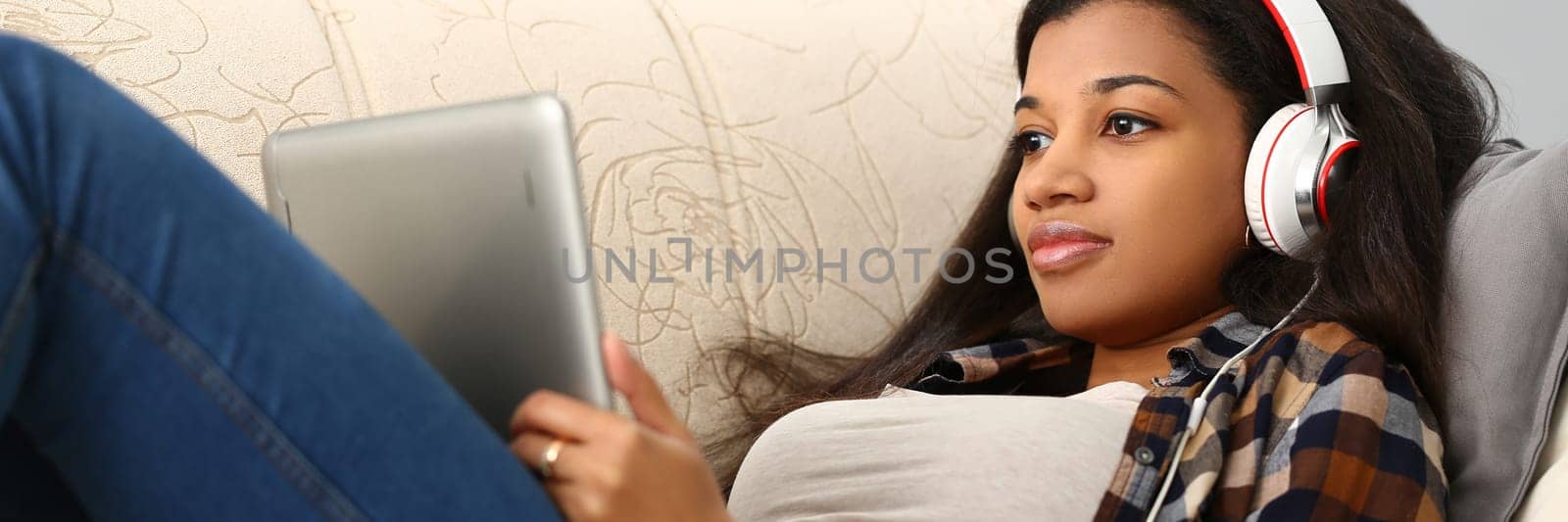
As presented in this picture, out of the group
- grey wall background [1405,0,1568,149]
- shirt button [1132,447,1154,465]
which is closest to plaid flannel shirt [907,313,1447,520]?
shirt button [1132,447,1154,465]

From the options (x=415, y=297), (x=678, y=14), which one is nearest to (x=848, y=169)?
(x=678, y=14)

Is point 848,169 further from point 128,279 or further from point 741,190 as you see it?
point 128,279

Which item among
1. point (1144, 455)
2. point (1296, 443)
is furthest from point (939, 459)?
point (1296, 443)

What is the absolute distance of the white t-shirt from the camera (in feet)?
3.15

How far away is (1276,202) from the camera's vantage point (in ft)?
3.48

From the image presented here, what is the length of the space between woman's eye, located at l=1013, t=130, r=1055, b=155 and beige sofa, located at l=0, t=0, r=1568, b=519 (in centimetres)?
25

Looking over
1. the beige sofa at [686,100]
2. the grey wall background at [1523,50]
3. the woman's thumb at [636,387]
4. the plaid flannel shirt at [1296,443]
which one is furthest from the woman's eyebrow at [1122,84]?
the grey wall background at [1523,50]

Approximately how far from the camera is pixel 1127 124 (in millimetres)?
1136

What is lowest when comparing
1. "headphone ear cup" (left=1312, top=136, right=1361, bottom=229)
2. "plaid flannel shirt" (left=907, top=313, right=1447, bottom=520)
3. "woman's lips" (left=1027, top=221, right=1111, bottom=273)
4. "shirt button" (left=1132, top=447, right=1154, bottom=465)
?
"shirt button" (left=1132, top=447, right=1154, bottom=465)

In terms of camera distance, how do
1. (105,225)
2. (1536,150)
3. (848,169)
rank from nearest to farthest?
(105,225)
(1536,150)
(848,169)

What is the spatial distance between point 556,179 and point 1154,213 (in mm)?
621

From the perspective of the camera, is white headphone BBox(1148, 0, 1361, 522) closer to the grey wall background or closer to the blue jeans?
the blue jeans

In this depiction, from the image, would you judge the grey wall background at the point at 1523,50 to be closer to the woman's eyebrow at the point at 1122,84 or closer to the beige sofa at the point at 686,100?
the beige sofa at the point at 686,100

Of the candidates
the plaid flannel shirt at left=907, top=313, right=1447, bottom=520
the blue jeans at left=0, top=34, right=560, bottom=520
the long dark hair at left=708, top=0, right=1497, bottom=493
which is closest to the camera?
the blue jeans at left=0, top=34, right=560, bottom=520
